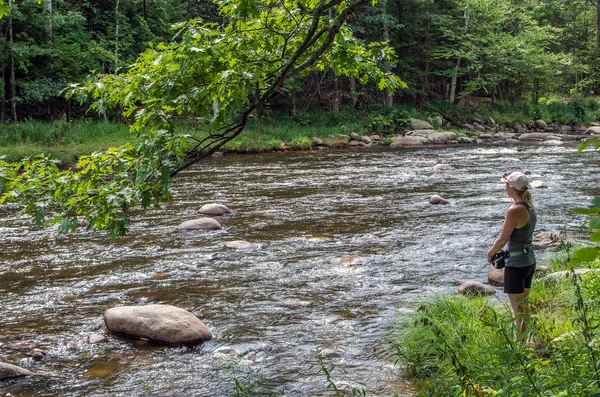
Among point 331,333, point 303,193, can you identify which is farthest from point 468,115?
point 331,333

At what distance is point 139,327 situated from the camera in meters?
5.94

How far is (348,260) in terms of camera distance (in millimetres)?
8523

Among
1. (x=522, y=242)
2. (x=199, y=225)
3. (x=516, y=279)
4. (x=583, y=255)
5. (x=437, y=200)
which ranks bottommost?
(x=199, y=225)

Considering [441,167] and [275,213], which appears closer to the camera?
[275,213]

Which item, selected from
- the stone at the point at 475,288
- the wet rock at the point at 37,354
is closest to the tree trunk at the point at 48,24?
the wet rock at the point at 37,354

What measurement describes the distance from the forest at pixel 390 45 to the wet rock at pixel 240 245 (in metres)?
12.5

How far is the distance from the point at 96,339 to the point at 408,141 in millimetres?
23977

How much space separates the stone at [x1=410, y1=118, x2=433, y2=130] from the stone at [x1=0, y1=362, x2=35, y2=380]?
28.8m

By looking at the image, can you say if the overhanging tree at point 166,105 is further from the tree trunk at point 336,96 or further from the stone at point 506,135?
the tree trunk at point 336,96

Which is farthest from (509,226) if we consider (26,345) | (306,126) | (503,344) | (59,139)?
(306,126)

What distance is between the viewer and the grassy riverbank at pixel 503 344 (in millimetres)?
3004

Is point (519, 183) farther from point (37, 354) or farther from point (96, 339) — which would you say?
point (37, 354)

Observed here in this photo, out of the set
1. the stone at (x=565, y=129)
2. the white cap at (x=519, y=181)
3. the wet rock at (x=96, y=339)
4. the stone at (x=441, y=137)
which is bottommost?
the wet rock at (x=96, y=339)

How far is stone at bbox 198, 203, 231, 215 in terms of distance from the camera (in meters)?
12.2
